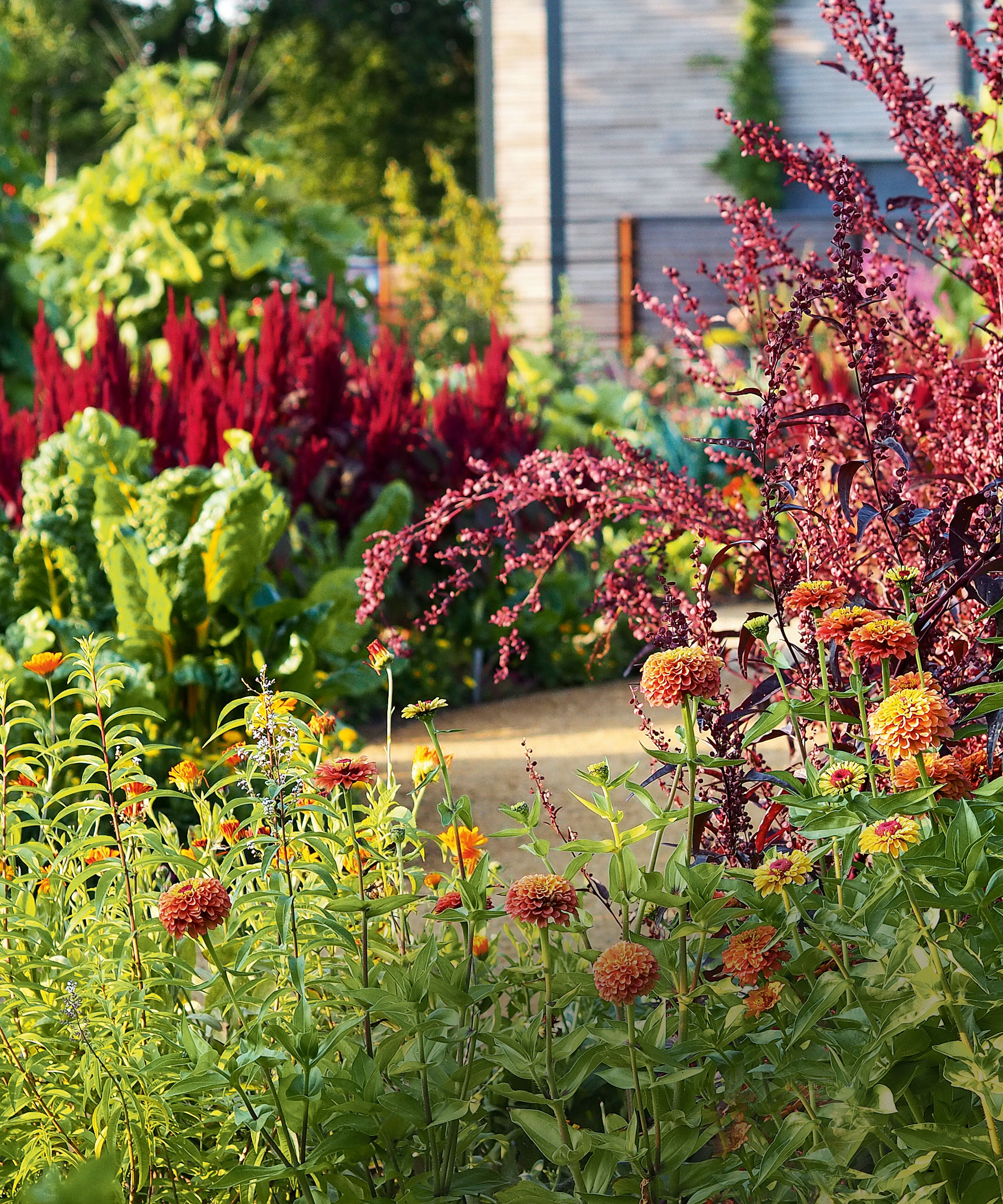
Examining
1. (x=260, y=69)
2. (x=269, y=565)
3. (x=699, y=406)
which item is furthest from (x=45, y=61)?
(x=269, y=565)

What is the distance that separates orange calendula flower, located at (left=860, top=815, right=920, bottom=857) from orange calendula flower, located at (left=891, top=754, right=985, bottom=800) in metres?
0.12

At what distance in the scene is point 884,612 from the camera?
1.70 metres

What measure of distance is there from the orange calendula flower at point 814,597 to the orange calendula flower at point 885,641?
0.36 feet

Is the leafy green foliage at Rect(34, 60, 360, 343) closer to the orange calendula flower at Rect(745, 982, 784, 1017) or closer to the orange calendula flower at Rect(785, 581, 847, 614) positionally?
the orange calendula flower at Rect(785, 581, 847, 614)

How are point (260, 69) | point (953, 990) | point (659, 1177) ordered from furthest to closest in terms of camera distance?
point (260, 69) < point (659, 1177) < point (953, 990)

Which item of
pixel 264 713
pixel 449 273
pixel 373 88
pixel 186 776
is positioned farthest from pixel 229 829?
pixel 373 88

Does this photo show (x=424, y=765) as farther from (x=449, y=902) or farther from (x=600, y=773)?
(x=600, y=773)

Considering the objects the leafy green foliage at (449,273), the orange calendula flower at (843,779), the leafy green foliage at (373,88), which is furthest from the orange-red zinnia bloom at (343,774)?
the leafy green foliage at (373,88)

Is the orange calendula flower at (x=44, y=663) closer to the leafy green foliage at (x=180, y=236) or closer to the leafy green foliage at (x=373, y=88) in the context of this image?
the leafy green foliage at (x=180, y=236)

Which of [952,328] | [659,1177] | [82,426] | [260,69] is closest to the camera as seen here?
[659,1177]

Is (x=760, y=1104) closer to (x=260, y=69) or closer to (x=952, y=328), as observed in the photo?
(x=952, y=328)

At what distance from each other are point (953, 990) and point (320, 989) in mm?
769

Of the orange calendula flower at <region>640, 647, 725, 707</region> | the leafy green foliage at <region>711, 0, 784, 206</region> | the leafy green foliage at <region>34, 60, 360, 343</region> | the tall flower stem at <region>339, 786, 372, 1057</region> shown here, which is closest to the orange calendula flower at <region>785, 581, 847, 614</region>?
the orange calendula flower at <region>640, 647, 725, 707</region>

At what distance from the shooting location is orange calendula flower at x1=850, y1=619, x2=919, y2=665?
124 cm
